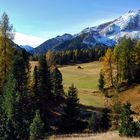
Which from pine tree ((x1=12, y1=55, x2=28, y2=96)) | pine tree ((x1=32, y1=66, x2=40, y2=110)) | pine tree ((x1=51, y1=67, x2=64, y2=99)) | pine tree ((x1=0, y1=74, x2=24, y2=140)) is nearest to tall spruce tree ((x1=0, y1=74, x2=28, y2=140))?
pine tree ((x1=0, y1=74, x2=24, y2=140))

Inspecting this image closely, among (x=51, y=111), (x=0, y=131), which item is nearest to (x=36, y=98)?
(x=51, y=111)

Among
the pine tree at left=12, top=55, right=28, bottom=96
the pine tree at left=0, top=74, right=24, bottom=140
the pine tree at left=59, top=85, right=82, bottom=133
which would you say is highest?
the pine tree at left=12, top=55, right=28, bottom=96

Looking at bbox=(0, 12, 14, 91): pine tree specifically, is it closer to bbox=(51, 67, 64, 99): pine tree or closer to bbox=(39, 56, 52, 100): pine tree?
bbox=(39, 56, 52, 100): pine tree

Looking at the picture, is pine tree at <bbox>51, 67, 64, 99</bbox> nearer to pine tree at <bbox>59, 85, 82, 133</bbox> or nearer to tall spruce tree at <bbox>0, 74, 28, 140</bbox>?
pine tree at <bbox>59, 85, 82, 133</bbox>

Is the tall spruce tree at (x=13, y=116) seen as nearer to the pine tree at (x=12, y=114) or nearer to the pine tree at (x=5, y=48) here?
the pine tree at (x=12, y=114)

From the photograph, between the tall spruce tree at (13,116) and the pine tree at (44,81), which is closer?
the tall spruce tree at (13,116)

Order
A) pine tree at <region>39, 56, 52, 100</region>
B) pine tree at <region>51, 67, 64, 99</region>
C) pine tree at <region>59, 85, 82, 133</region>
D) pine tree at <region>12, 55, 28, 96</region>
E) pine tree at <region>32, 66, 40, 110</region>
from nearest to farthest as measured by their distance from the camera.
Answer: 1. pine tree at <region>12, 55, 28, 96</region>
2. pine tree at <region>59, 85, 82, 133</region>
3. pine tree at <region>32, 66, 40, 110</region>
4. pine tree at <region>39, 56, 52, 100</region>
5. pine tree at <region>51, 67, 64, 99</region>

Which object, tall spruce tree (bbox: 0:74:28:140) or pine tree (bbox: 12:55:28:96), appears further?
pine tree (bbox: 12:55:28:96)

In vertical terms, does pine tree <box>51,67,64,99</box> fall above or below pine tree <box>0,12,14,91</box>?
below

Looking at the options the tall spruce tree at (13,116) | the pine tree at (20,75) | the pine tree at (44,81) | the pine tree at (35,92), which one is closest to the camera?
the tall spruce tree at (13,116)

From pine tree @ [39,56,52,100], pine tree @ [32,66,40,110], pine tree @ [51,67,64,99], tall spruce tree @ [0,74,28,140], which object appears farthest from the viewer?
pine tree @ [51,67,64,99]

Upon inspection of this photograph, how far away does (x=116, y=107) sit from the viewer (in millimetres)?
56469

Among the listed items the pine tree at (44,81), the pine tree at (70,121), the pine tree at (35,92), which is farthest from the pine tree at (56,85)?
the pine tree at (70,121)

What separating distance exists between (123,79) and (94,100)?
1972 cm
